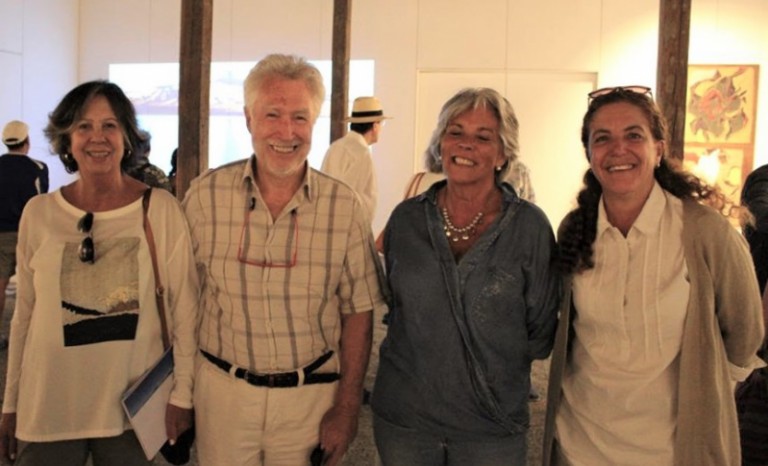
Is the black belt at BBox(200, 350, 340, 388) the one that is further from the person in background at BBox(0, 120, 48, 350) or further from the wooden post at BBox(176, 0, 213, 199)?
the person in background at BBox(0, 120, 48, 350)

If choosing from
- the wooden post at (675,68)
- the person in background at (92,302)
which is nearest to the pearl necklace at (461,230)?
the person in background at (92,302)

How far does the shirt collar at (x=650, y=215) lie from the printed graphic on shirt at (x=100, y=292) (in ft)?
4.04

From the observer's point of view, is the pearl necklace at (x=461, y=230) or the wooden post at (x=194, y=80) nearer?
the pearl necklace at (x=461, y=230)

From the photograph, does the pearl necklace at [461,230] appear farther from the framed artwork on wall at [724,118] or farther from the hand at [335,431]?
the framed artwork on wall at [724,118]

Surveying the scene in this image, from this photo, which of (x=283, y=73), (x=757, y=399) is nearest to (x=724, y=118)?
(x=757, y=399)

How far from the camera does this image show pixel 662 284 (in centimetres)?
173

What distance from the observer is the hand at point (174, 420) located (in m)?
1.90

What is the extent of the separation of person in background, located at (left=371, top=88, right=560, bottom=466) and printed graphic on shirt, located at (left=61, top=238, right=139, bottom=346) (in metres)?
0.70

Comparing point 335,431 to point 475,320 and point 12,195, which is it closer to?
point 475,320

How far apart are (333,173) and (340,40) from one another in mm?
2355

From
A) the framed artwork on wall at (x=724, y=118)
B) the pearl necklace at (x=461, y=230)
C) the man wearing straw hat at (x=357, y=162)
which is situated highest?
the framed artwork on wall at (x=724, y=118)

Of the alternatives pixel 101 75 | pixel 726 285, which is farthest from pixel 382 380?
pixel 101 75

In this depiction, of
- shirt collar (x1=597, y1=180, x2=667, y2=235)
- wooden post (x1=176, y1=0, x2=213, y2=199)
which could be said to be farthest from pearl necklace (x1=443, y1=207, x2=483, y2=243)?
wooden post (x1=176, y1=0, x2=213, y2=199)

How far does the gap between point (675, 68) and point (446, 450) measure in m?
2.43
